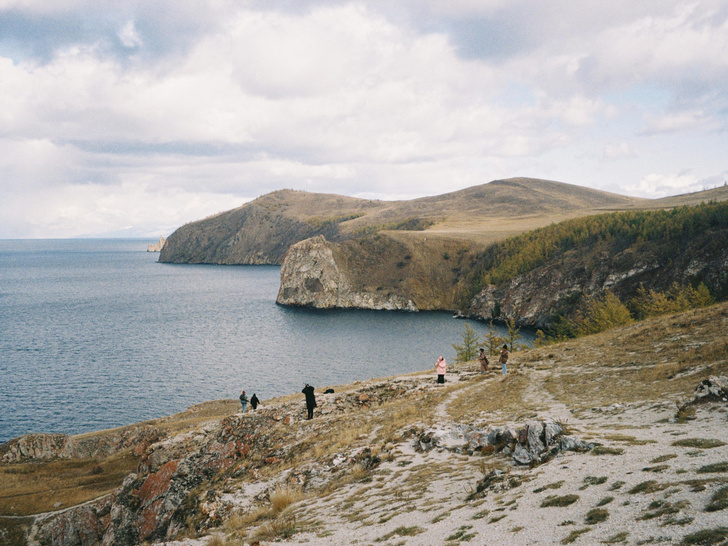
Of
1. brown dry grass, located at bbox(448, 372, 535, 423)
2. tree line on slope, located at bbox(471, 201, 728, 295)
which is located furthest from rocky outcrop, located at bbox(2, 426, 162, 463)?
tree line on slope, located at bbox(471, 201, 728, 295)

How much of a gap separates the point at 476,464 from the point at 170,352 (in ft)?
283

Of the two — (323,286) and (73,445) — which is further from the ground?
(323,286)

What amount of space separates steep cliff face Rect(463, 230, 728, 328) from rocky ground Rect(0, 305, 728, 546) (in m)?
73.8

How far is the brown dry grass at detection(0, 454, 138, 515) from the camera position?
32.3 m

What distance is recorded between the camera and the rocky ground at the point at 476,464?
30.2 ft

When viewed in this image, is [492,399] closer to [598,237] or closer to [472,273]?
[598,237]

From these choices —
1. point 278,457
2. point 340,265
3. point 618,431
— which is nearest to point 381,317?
point 340,265

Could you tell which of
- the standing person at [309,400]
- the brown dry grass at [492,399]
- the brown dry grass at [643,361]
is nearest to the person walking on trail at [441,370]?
the brown dry grass at [492,399]

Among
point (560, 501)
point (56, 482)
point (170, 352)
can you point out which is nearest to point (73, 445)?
point (56, 482)

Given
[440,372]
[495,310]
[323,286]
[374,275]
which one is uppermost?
[374,275]

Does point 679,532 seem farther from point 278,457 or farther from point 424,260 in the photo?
point 424,260

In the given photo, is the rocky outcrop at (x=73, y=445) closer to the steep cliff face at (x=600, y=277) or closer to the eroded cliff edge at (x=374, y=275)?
the steep cliff face at (x=600, y=277)

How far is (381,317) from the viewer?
137 metres

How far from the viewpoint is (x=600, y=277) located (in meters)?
112
